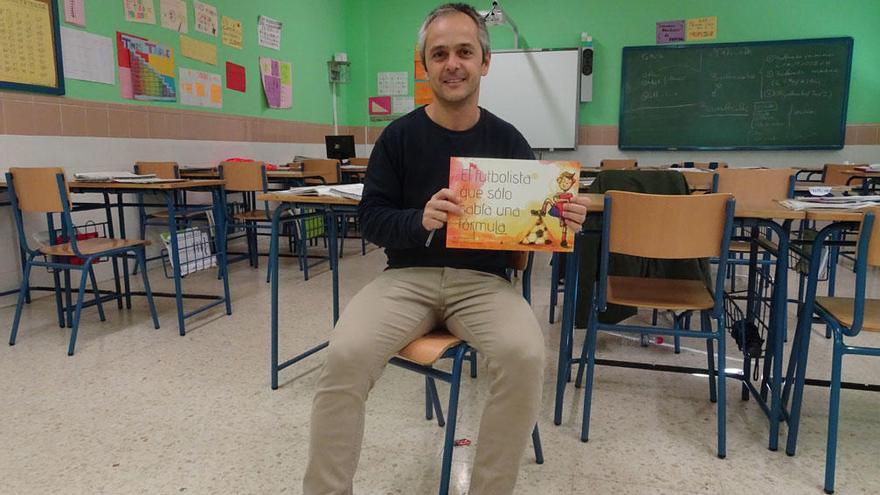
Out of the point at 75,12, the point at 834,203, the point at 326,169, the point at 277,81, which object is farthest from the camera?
the point at 277,81

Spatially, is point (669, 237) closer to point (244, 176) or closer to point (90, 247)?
point (90, 247)

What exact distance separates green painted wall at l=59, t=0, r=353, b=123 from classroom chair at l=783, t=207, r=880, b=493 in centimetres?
392

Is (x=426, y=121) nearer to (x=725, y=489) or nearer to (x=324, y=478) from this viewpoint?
(x=324, y=478)

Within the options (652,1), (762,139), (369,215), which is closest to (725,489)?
(369,215)

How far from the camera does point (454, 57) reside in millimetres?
1360

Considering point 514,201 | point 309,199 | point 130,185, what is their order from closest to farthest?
point 514,201 → point 309,199 → point 130,185

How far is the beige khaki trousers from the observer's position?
3.75 feet

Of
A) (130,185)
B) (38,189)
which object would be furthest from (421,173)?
(38,189)

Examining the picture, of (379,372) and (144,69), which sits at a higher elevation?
(144,69)

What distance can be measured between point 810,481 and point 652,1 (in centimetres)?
560

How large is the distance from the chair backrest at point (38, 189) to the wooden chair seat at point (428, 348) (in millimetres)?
1888

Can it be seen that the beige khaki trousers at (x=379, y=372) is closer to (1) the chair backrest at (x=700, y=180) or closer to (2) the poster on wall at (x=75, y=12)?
(1) the chair backrest at (x=700, y=180)

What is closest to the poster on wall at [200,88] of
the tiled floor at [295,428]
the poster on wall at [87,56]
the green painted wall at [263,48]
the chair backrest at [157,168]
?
the green painted wall at [263,48]

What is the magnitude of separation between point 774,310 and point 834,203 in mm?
389
